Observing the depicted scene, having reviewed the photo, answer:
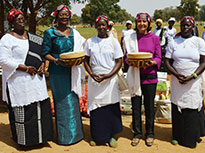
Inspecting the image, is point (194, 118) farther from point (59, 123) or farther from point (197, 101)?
point (59, 123)

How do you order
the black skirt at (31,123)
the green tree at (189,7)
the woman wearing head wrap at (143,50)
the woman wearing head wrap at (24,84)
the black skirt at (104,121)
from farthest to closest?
the green tree at (189,7) < the black skirt at (104,121) < the black skirt at (31,123) < the woman wearing head wrap at (143,50) < the woman wearing head wrap at (24,84)

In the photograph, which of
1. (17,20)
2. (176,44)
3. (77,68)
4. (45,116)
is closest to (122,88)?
(77,68)

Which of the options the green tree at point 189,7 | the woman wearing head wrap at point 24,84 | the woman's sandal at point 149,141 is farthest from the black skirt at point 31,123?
the green tree at point 189,7

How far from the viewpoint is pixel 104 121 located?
3918 millimetres

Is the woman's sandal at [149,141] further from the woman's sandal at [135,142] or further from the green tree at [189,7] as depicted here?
the green tree at [189,7]

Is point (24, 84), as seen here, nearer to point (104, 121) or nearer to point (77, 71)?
point (77, 71)

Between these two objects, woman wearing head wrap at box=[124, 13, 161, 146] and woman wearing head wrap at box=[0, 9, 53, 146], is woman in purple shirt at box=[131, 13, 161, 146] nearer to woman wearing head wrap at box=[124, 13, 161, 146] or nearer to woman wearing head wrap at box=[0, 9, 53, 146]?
woman wearing head wrap at box=[124, 13, 161, 146]

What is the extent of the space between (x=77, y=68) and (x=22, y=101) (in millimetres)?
962

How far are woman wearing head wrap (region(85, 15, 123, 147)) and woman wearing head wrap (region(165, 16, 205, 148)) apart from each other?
2.78 ft

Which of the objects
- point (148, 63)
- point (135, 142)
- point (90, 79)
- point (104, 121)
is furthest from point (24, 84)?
point (135, 142)

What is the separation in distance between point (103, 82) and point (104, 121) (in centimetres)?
64

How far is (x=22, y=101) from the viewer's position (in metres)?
3.69

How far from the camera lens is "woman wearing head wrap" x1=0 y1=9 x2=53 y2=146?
11.7ft

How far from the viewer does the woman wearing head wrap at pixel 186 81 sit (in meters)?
3.60
